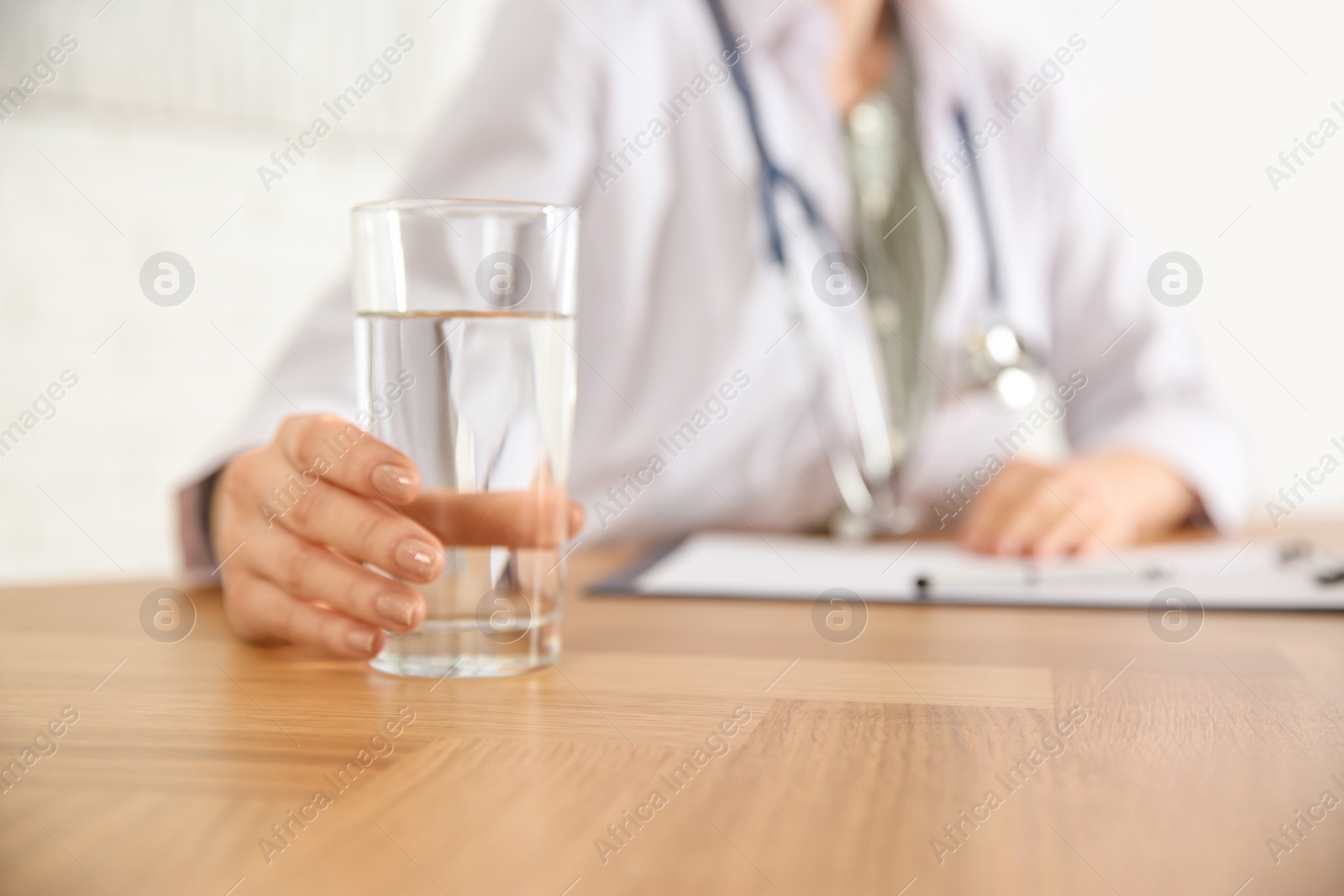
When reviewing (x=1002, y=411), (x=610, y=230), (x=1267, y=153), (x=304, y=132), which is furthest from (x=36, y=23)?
(x=1267, y=153)

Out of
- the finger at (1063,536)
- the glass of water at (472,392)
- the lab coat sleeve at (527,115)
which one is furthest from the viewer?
the lab coat sleeve at (527,115)

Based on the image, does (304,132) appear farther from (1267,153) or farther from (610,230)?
(1267,153)

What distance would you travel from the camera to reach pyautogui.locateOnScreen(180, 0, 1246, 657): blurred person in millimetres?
1050

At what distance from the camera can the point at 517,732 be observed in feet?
1.16

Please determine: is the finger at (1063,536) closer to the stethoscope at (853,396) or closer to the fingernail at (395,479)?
the stethoscope at (853,396)

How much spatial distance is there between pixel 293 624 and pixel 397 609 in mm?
72

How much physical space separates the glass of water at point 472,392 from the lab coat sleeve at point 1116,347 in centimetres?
75

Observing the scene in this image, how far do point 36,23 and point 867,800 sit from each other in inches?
88.0

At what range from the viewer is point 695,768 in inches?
12.4

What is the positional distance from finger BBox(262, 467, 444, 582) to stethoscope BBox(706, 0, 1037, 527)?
2.17 feet

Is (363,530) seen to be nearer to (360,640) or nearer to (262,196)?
(360,640)

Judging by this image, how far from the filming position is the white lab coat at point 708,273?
1.07m

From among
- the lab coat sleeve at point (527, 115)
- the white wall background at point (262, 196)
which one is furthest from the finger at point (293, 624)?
the white wall background at point (262, 196)

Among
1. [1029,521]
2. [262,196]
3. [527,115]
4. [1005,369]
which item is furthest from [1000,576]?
[262,196]
